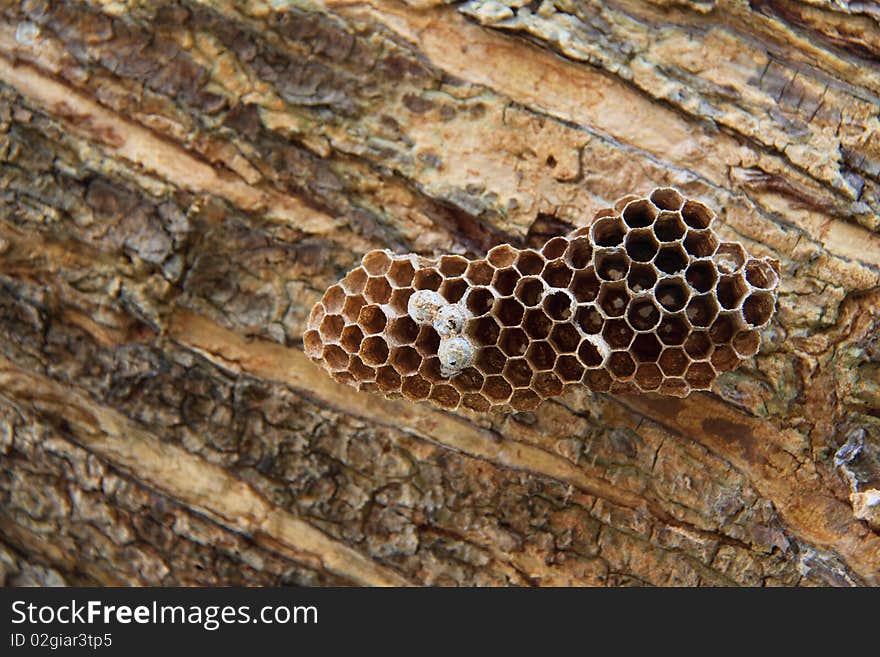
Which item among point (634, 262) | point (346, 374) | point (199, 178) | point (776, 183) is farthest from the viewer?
point (199, 178)

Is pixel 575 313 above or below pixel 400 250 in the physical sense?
above

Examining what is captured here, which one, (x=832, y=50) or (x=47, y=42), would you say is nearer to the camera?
(x=832, y=50)

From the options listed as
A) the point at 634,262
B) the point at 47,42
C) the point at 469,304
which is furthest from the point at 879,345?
the point at 47,42

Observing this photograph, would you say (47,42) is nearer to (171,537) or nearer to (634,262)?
(171,537)

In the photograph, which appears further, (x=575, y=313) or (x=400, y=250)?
(x=400, y=250)

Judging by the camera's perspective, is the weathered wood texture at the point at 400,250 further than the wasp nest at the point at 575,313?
Yes
